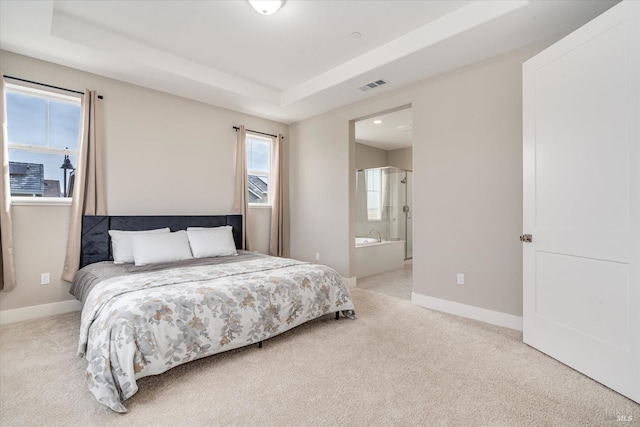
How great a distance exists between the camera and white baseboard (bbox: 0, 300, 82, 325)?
9.58 feet

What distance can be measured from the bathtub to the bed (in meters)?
1.93

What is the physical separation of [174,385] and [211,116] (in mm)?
3500

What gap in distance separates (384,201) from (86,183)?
202 inches

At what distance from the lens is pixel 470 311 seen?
310 cm

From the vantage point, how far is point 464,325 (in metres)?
2.88

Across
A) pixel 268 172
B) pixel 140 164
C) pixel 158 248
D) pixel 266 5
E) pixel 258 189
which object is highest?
pixel 266 5

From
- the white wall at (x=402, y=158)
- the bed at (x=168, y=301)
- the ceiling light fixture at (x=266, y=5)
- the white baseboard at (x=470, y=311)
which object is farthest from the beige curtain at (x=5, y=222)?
the white wall at (x=402, y=158)

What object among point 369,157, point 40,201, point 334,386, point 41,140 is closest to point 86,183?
point 40,201

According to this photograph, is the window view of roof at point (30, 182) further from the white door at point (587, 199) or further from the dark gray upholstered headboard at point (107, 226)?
the white door at point (587, 199)

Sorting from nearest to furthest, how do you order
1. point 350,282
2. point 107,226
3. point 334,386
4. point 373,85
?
point 334,386 → point 107,226 → point 373,85 → point 350,282

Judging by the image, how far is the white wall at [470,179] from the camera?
282 centimetres

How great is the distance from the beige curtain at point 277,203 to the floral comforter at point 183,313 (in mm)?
2013

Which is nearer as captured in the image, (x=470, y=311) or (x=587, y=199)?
(x=587, y=199)

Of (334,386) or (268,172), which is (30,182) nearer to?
(268,172)
